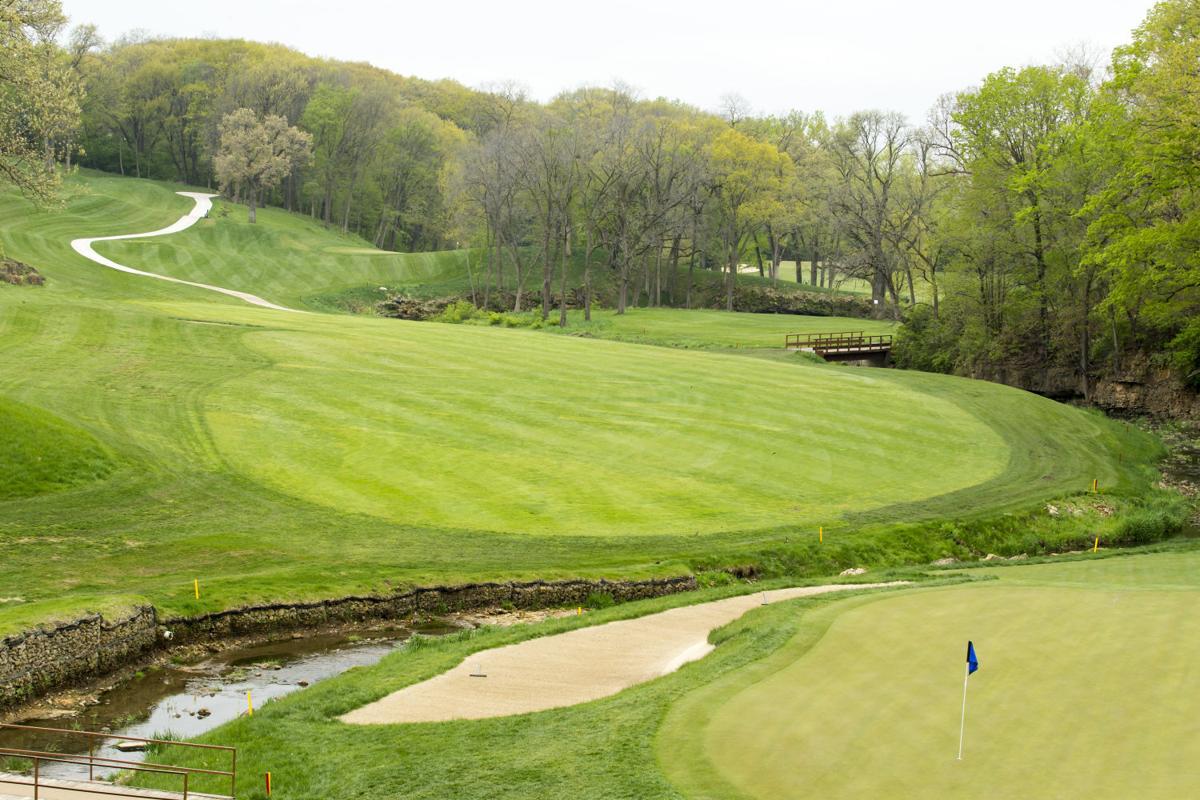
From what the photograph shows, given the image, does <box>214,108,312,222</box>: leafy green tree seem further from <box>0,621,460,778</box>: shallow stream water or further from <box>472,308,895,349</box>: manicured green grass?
<box>0,621,460,778</box>: shallow stream water

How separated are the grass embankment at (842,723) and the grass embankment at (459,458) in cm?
848

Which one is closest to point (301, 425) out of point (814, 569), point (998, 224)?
point (814, 569)

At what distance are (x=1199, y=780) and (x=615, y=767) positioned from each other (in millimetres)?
7105

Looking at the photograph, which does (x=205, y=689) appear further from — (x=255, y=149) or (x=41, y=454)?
(x=255, y=149)

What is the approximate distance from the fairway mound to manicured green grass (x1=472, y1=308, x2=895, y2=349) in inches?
2092

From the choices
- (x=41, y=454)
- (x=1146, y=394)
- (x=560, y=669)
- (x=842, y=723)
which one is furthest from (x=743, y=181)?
(x=842, y=723)

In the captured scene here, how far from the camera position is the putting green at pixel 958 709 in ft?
41.1

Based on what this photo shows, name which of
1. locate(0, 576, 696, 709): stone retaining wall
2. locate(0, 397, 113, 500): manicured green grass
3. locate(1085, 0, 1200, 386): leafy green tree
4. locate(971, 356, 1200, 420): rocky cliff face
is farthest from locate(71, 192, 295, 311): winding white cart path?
locate(1085, 0, 1200, 386): leafy green tree

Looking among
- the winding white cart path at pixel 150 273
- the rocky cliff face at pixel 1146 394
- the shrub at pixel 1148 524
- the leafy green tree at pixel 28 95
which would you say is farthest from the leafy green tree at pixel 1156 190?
the winding white cart path at pixel 150 273

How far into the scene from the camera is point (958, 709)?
48.5 ft

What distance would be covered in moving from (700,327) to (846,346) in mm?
16478

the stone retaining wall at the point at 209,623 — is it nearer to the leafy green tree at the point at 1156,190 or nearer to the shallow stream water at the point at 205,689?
the shallow stream water at the point at 205,689

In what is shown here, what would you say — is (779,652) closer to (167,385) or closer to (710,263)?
(167,385)

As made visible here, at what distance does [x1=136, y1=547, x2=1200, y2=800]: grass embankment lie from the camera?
506 inches
